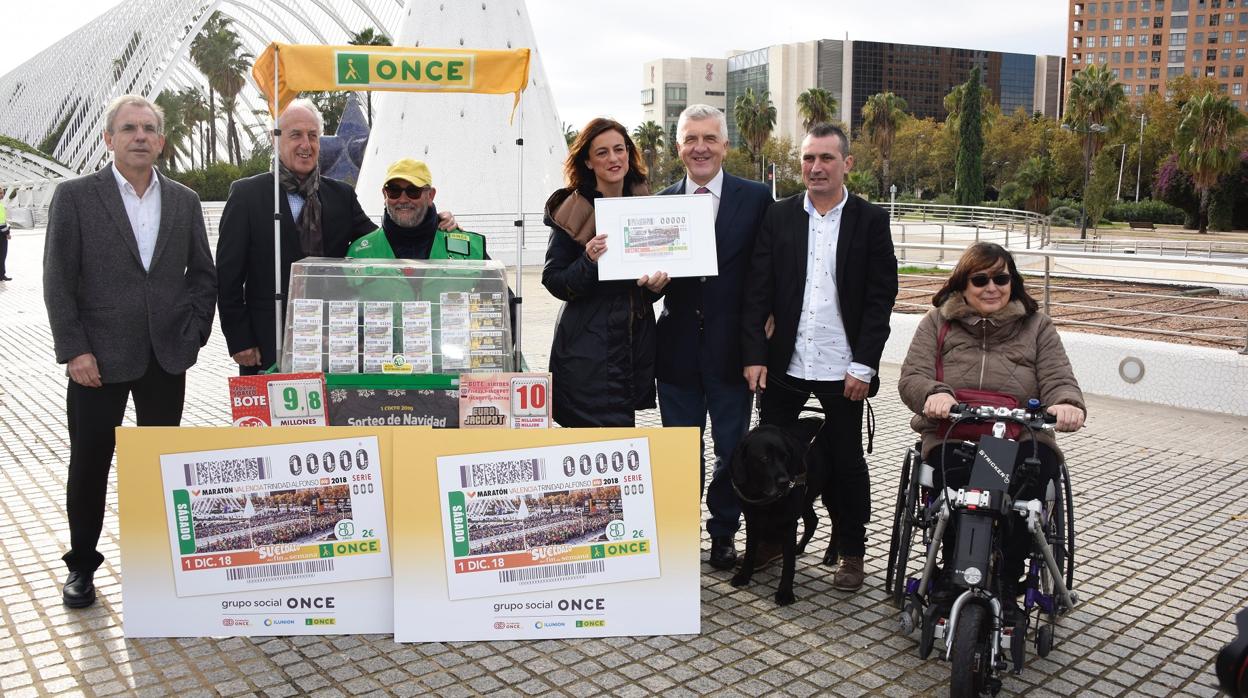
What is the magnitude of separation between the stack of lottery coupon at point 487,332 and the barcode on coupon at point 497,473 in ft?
1.94

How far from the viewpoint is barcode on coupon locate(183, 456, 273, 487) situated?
3.93 m

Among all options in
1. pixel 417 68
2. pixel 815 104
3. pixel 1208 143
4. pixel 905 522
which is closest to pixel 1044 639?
pixel 905 522

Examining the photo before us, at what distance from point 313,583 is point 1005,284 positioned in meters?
3.11

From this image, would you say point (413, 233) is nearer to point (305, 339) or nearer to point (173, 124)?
point (305, 339)

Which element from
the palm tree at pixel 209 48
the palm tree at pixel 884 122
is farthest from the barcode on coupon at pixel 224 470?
the palm tree at pixel 884 122

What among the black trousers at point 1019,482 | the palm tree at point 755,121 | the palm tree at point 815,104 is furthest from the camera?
the palm tree at point 815,104

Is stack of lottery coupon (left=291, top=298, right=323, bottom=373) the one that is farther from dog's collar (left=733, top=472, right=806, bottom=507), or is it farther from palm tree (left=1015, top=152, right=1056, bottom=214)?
palm tree (left=1015, top=152, right=1056, bottom=214)

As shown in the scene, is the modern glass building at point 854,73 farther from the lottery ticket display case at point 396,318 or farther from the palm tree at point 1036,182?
the lottery ticket display case at point 396,318

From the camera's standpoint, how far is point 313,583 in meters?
4.02

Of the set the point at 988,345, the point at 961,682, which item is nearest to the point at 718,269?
the point at 988,345

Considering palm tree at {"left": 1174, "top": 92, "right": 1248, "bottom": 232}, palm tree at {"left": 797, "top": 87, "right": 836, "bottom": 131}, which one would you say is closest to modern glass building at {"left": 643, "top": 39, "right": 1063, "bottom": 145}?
palm tree at {"left": 797, "top": 87, "right": 836, "bottom": 131}

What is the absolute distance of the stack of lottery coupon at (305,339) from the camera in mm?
4227

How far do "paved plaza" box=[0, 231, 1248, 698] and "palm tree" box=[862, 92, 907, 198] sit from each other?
255 ft

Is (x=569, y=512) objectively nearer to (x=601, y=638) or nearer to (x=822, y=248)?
(x=601, y=638)
